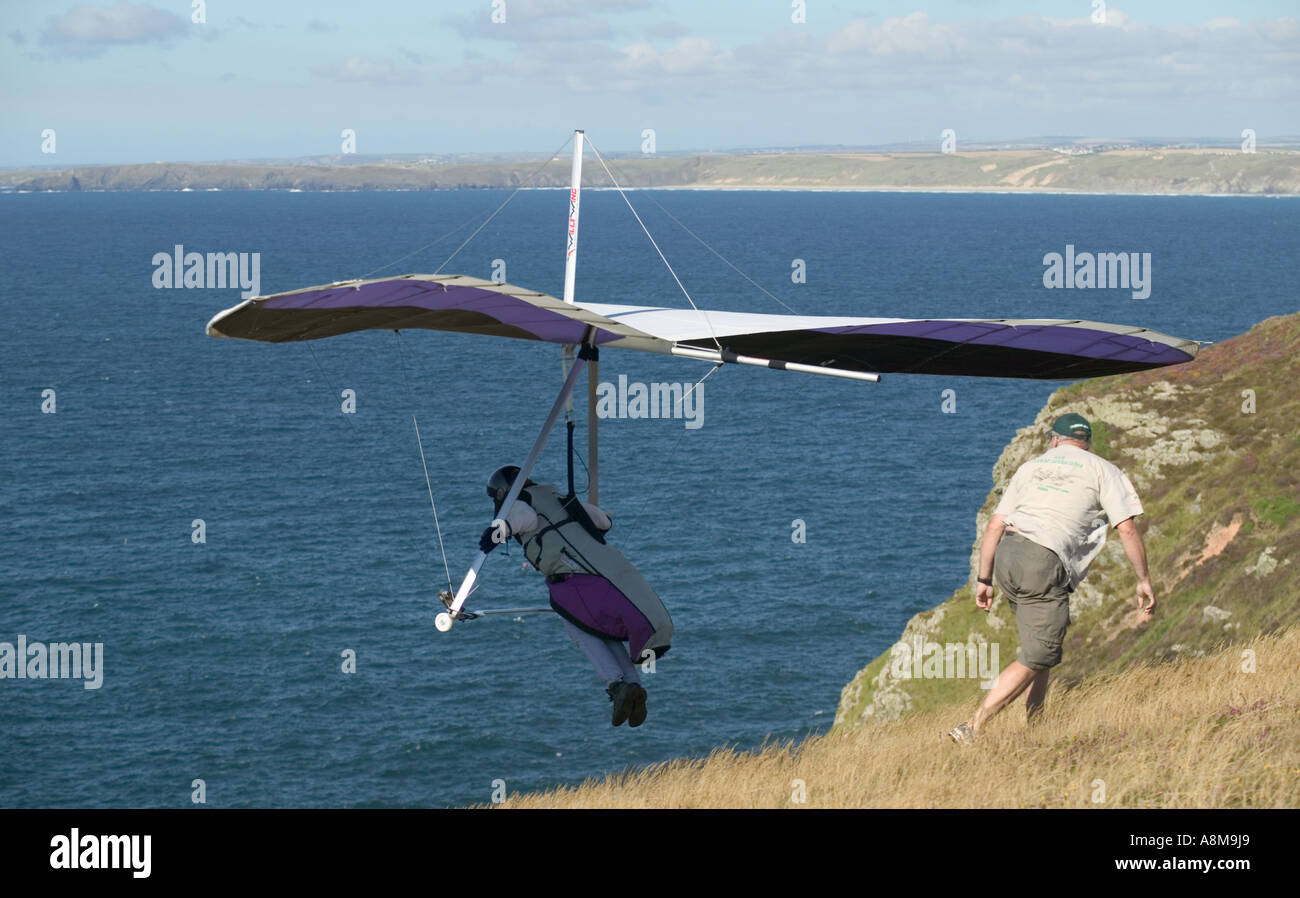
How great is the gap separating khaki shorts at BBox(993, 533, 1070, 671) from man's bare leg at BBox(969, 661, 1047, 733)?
Result: 0.45 feet

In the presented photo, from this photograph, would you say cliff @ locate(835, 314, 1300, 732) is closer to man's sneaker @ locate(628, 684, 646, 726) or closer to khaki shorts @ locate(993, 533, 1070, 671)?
khaki shorts @ locate(993, 533, 1070, 671)

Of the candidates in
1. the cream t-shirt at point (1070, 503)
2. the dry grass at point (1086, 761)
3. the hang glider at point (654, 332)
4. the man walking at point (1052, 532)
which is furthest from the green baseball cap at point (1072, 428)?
the dry grass at point (1086, 761)

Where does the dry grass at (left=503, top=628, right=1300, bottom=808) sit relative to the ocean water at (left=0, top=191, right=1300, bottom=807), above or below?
above

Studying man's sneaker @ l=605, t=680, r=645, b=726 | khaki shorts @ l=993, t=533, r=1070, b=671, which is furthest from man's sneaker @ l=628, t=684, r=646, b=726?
khaki shorts @ l=993, t=533, r=1070, b=671

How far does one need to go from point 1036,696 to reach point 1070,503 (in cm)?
231

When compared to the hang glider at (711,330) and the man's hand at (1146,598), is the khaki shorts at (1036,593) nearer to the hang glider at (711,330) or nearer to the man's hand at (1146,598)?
the man's hand at (1146,598)

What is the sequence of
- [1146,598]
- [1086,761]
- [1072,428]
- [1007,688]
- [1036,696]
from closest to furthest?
[1146,598] → [1086,761] → [1072,428] → [1007,688] → [1036,696]

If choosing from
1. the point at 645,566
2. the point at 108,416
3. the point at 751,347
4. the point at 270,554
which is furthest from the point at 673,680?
the point at 108,416

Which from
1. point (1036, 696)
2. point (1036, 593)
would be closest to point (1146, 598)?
point (1036, 593)

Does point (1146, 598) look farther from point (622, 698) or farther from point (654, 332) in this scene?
point (654, 332)

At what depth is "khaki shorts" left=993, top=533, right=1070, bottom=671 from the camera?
12.7 m

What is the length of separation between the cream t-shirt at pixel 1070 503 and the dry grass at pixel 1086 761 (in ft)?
5.51

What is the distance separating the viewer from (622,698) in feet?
43.8

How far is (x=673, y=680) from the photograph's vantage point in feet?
199
